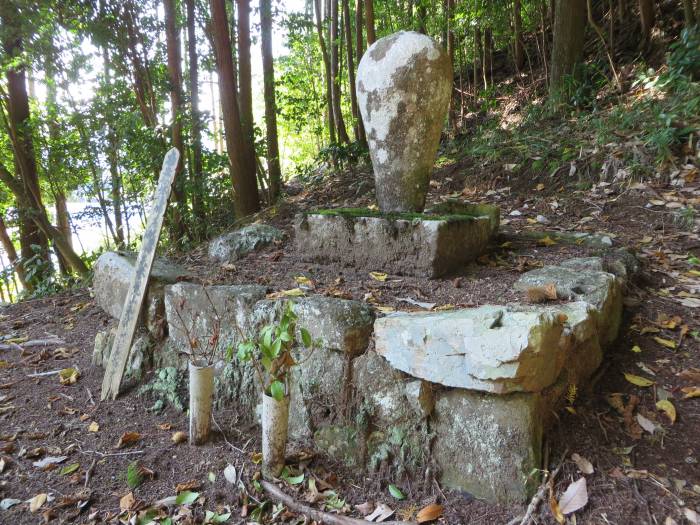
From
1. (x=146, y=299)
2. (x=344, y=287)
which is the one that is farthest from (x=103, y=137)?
(x=344, y=287)

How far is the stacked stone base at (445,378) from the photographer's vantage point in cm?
173

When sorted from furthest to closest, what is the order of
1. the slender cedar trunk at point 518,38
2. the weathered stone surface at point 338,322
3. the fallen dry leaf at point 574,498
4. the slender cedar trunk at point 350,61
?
the slender cedar trunk at point 350,61, the slender cedar trunk at point 518,38, the weathered stone surface at point 338,322, the fallen dry leaf at point 574,498

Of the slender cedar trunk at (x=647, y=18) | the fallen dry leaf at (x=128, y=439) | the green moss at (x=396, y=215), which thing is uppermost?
the slender cedar trunk at (x=647, y=18)

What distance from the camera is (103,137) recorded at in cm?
628

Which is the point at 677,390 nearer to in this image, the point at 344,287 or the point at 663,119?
the point at 344,287

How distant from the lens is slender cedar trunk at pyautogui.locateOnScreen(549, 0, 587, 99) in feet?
20.1

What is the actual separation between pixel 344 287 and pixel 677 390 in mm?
1659

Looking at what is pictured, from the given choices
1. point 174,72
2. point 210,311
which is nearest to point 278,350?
point 210,311

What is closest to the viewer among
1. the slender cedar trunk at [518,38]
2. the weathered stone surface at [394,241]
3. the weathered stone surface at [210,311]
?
the weathered stone surface at [210,311]

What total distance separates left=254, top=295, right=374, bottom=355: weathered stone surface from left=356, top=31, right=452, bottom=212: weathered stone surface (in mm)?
1177

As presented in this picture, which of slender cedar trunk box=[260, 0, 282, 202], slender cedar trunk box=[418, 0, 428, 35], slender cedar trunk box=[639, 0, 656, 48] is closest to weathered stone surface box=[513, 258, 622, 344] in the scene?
slender cedar trunk box=[260, 0, 282, 202]

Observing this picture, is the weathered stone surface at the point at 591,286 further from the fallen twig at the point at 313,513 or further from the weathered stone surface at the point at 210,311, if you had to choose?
the weathered stone surface at the point at 210,311

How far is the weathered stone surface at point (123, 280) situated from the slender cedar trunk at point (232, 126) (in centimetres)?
195

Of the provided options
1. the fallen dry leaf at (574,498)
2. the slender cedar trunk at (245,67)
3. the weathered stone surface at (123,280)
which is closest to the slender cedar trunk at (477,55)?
the slender cedar trunk at (245,67)
